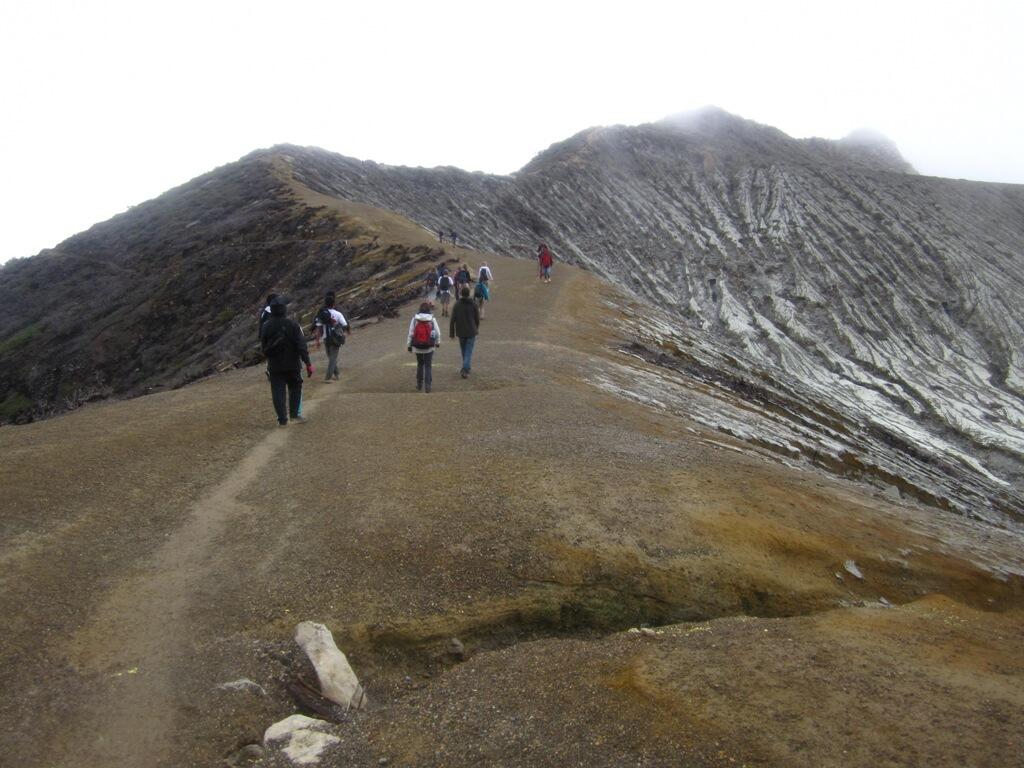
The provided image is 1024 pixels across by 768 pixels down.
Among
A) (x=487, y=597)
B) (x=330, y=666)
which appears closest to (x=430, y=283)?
(x=487, y=597)

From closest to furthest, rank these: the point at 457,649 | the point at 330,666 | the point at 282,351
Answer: the point at 330,666 → the point at 457,649 → the point at 282,351

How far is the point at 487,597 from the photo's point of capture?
6.99 m

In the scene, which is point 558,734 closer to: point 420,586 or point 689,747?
point 689,747

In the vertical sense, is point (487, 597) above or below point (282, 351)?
below

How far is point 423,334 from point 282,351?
3343mm

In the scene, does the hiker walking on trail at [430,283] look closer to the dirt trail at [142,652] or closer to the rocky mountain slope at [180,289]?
the rocky mountain slope at [180,289]

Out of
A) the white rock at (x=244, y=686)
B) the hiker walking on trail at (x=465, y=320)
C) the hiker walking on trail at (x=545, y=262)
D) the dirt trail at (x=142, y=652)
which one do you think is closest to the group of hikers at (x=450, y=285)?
the hiker walking on trail at (x=545, y=262)

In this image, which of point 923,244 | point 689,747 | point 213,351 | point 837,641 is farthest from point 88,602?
point 923,244

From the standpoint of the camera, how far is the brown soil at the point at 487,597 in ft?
16.3

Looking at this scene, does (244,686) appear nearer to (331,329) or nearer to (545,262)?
(331,329)

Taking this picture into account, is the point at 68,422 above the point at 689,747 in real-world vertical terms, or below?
above

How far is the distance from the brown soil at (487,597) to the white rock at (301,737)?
5.1 inches

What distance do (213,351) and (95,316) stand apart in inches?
555

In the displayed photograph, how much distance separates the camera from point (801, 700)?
5172 millimetres
